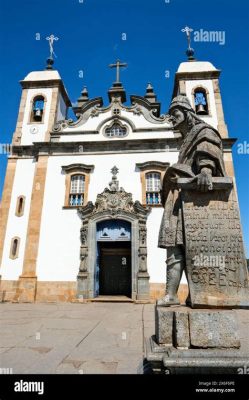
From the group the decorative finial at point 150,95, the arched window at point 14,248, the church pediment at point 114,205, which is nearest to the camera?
the arched window at point 14,248

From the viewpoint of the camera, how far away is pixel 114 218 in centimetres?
1220

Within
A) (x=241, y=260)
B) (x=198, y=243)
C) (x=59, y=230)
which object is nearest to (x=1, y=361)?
(x=198, y=243)

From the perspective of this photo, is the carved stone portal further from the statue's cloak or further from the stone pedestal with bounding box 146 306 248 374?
the stone pedestal with bounding box 146 306 248 374

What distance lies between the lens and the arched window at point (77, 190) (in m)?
12.7

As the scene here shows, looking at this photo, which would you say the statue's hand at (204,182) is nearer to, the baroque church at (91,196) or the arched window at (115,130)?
the baroque church at (91,196)

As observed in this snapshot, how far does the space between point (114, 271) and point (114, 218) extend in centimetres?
445

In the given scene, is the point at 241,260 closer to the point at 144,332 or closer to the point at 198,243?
the point at 198,243

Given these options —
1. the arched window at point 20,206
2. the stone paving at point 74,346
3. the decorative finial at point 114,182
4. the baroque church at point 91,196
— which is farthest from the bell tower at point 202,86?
the stone paving at point 74,346

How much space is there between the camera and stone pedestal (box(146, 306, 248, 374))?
2.39 metres

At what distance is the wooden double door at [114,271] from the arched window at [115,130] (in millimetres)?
6199

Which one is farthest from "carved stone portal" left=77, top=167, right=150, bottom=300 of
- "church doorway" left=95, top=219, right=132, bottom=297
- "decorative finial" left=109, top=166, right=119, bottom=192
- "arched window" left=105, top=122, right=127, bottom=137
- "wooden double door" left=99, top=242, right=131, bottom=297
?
"wooden double door" left=99, top=242, right=131, bottom=297

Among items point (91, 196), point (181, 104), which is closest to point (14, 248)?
point (91, 196)

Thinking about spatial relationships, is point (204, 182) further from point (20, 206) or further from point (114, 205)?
point (20, 206)

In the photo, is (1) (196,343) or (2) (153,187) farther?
(2) (153,187)
